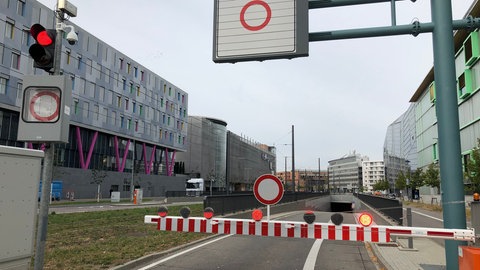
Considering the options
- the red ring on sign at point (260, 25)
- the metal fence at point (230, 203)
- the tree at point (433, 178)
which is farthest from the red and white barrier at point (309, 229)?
the tree at point (433, 178)

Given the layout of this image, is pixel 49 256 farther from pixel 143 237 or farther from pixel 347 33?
pixel 347 33

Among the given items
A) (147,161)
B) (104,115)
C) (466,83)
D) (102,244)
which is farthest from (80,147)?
(466,83)

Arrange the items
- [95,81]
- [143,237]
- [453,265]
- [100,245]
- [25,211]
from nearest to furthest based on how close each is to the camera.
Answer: [25,211] → [453,265] → [100,245] → [143,237] → [95,81]

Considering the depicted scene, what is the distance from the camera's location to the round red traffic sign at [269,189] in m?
7.08

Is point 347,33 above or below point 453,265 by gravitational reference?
above

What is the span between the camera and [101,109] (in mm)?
56375

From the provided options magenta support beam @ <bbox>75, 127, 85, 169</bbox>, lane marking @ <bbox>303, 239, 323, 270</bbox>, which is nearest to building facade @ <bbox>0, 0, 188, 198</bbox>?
magenta support beam @ <bbox>75, 127, 85, 169</bbox>

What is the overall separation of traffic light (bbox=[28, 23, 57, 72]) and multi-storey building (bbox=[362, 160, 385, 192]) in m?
185

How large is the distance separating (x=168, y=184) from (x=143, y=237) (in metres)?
65.4

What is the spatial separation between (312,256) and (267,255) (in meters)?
1.17

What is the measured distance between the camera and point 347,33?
7.12 meters

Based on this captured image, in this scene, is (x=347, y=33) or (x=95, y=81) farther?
(x=95, y=81)

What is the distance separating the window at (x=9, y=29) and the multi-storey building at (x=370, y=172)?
163 metres

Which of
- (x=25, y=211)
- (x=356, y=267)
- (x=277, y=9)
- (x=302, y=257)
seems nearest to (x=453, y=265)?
(x=356, y=267)
